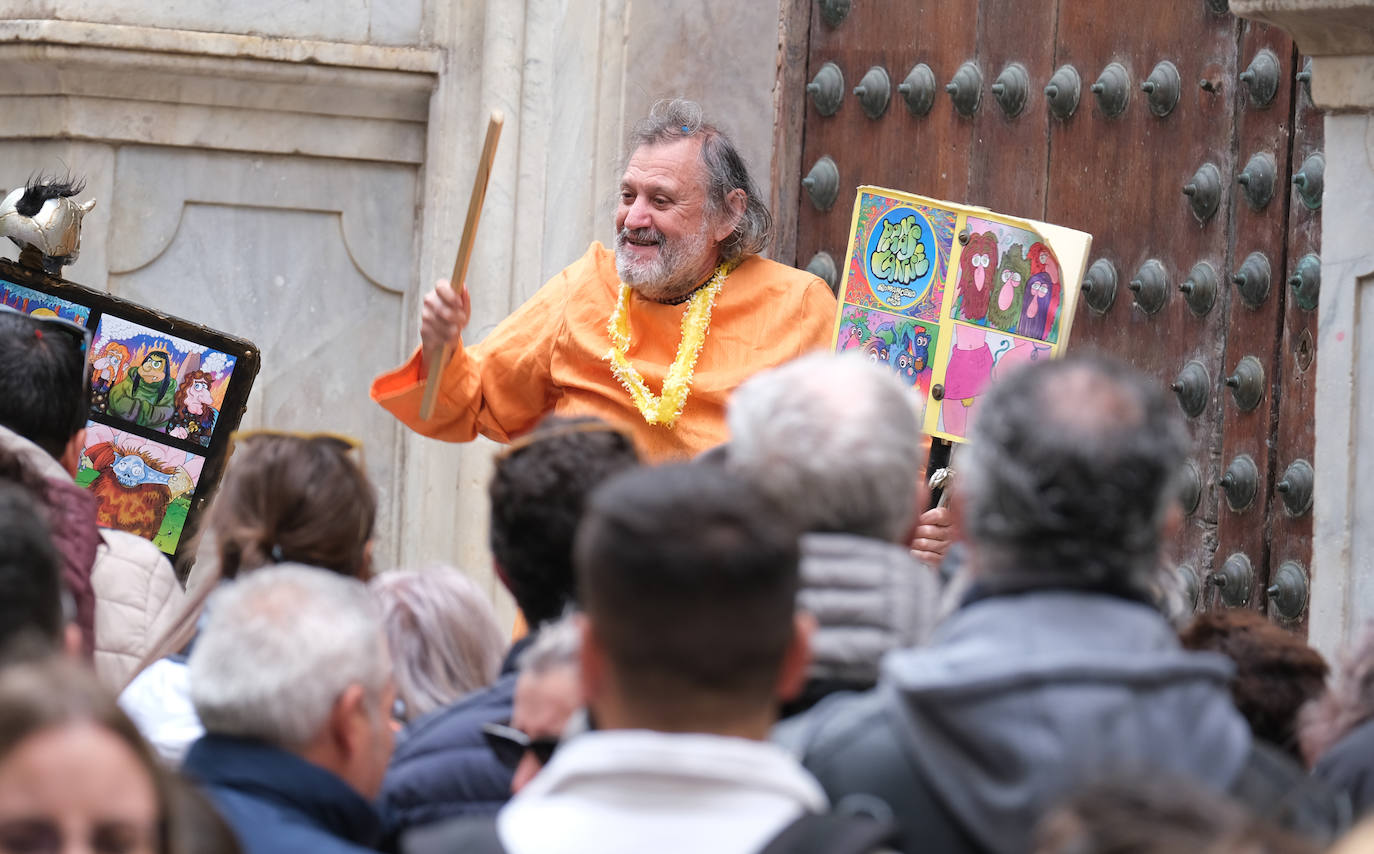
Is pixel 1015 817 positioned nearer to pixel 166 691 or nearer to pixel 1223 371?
pixel 166 691

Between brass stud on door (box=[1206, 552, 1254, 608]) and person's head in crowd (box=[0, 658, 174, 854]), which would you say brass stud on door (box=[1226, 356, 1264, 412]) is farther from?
person's head in crowd (box=[0, 658, 174, 854])

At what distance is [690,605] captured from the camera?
151 centimetres

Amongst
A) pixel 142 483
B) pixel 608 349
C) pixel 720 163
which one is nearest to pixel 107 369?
Result: pixel 142 483

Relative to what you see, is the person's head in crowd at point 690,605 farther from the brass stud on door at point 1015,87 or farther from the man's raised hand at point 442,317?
the brass stud on door at point 1015,87

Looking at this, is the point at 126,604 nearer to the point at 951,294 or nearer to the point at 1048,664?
the point at 951,294

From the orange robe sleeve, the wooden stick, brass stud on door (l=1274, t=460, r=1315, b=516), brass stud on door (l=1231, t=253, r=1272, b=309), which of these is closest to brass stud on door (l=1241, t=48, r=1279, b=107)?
brass stud on door (l=1231, t=253, r=1272, b=309)

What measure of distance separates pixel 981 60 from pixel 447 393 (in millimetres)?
1570

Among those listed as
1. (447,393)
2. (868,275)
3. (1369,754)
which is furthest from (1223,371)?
(1369,754)

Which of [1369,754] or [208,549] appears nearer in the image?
[1369,754]

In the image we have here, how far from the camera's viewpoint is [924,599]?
1.83m

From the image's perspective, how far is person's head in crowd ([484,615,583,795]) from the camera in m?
1.96

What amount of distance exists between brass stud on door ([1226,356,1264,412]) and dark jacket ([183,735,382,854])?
2470 mm

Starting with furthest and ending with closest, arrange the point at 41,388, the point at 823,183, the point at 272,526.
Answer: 1. the point at 823,183
2. the point at 41,388
3. the point at 272,526

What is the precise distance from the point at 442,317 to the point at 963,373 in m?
0.88
